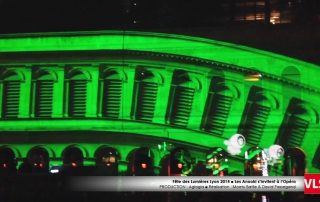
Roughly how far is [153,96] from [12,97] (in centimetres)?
164

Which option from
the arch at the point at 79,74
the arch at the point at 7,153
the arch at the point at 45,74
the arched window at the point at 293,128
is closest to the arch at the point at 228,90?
the arched window at the point at 293,128

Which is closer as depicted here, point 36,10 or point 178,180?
point 178,180

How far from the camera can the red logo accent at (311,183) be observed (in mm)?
5434

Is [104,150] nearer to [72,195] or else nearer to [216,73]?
[72,195]

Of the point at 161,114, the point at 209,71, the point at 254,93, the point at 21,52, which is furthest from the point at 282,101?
the point at 21,52

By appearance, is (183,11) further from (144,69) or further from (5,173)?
(5,173)

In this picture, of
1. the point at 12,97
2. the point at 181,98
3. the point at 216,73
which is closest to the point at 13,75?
the point at 12,97

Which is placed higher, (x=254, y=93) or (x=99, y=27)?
(x=99, y=27)

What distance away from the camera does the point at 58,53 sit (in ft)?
18.6

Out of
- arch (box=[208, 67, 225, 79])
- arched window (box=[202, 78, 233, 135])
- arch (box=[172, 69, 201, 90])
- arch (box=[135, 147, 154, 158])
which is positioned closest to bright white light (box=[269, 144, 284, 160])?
arched window (box=[202, 78, 233, 135])

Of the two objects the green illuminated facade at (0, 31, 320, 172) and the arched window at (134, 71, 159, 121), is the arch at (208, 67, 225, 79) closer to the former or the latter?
the green illuminated facade at (0, 31, 320, 172)

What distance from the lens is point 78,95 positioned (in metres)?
5.62

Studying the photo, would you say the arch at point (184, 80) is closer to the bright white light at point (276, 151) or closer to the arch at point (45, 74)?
the bright white light at point (276, 151)

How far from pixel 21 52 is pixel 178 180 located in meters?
2.32
